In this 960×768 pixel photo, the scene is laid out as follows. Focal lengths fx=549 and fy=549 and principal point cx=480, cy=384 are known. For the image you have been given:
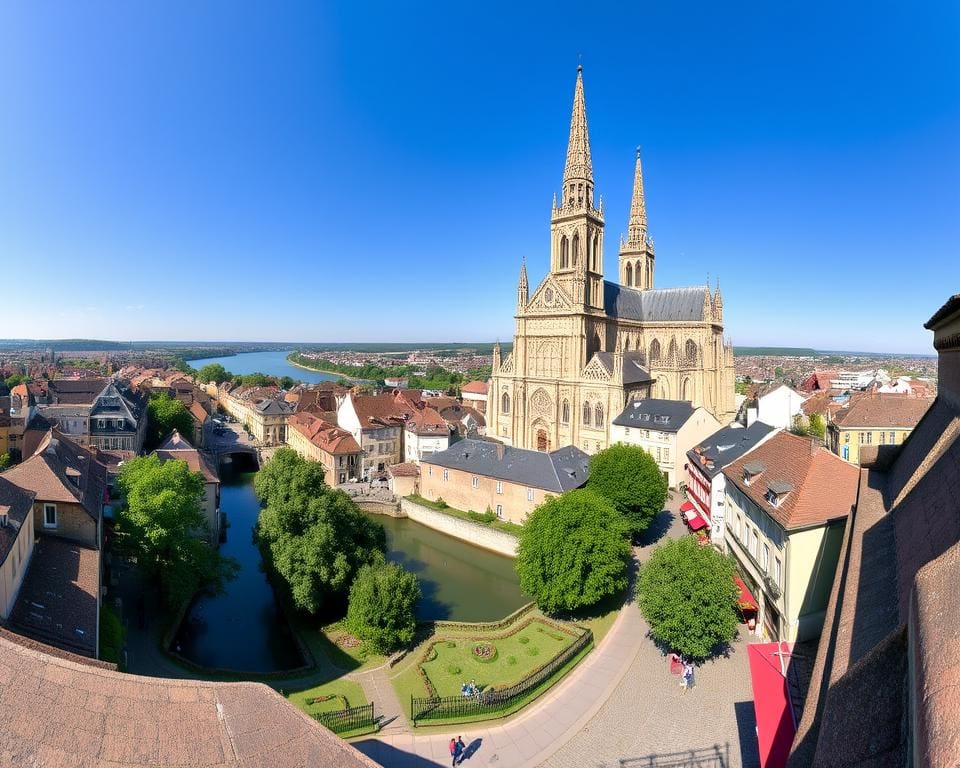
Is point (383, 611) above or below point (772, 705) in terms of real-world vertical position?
below

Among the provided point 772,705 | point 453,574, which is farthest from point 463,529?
point 772,705

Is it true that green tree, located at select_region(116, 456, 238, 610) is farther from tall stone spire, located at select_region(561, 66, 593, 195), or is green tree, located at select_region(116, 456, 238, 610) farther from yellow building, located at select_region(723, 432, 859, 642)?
tall stone spire, located at select_region(561, 66, 593, 195)

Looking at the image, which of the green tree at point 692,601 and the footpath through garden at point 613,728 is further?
the green tree at point 692,601

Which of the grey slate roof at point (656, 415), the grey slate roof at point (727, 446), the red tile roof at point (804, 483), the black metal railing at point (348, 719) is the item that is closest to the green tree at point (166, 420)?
the grey slate roof at point (656, 415)

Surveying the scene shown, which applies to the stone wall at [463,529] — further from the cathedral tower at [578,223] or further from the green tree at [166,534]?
the cathedral tower at [578,223]

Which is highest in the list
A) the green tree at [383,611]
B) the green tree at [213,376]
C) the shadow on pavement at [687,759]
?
the green tree at [213,376]

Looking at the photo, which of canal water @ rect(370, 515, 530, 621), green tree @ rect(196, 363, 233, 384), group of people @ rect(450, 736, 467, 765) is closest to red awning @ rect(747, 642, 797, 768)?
group of people @ rect(450, 736, 467, 765)

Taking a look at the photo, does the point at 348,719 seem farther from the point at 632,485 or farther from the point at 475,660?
the point at 632,485
